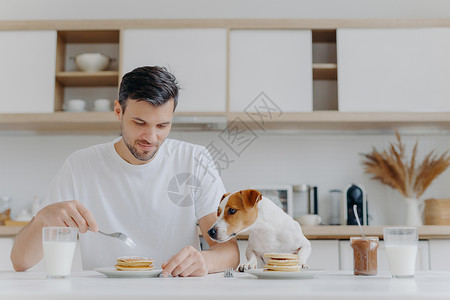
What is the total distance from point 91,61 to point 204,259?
2.41 metres

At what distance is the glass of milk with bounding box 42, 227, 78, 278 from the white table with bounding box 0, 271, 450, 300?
0.19 ft

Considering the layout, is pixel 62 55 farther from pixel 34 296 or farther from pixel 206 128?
pixel 34 296

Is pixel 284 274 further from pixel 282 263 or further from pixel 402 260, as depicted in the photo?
pixel 402 260

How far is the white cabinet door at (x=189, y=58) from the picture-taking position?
3.26 metres

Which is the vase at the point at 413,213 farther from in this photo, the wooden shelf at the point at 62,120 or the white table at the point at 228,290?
the white table at the point at 228,290

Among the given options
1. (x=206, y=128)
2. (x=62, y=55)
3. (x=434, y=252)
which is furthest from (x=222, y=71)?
(x=434, y=252)

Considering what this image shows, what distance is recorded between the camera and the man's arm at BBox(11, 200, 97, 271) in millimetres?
1243

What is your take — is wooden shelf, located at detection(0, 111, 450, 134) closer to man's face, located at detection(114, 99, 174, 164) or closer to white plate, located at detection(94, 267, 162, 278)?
man's face, located at detection(114, 99, 174, 164)

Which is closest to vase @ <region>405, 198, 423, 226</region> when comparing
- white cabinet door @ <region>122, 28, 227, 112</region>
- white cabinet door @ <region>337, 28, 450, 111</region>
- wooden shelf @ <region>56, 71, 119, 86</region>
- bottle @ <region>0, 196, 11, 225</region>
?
white cabinet door @ <region>337, 28, 450, 111</region>

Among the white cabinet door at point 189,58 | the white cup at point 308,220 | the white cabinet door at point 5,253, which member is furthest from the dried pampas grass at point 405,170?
the white cabinet door at point 5,253

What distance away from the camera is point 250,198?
4.41 ft

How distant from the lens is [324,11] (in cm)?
365

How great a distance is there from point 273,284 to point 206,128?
8.16ft

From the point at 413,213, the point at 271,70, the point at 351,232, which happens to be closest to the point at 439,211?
the point at 413,213
